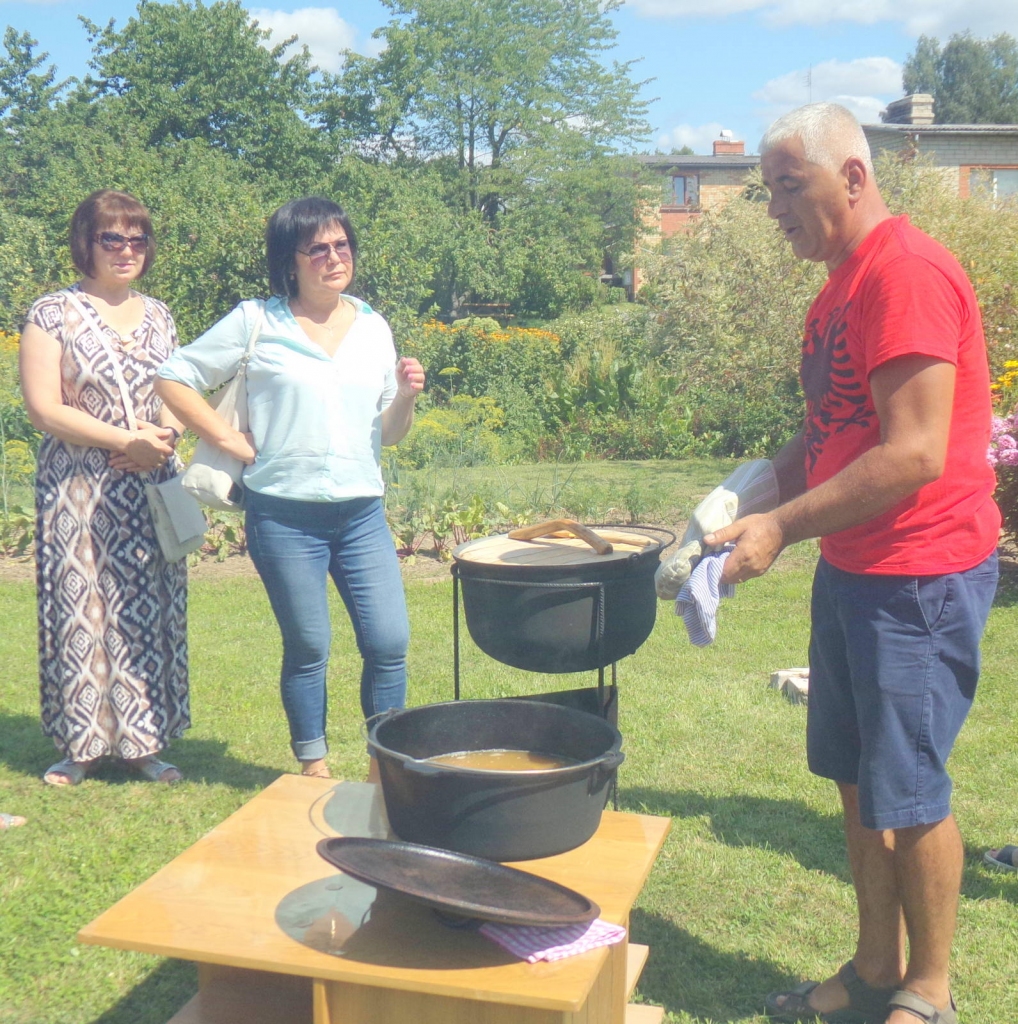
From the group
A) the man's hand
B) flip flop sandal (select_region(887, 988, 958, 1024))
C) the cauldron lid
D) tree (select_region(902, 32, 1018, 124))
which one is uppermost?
tree (select_region(902, 32, 1018, 124))

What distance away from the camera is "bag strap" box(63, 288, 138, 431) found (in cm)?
395

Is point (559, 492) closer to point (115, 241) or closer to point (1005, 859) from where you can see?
point (115, 241)

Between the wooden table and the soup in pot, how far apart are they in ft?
0.58

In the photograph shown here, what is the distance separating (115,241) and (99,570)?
1.17 metres

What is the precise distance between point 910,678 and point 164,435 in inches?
106

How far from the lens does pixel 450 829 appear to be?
7.20 ft

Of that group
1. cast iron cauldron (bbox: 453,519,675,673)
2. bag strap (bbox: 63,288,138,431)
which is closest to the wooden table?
cast iron cauldron (bbox: 453,519,675,673)

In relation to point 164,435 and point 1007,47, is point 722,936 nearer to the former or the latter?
point 164,435

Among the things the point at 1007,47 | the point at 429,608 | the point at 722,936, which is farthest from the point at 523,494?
the point at 1007,47

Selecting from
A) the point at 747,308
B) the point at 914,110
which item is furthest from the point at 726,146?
the point at 747,308

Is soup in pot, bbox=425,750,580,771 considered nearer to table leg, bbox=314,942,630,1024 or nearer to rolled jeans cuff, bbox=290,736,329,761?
table leg, bbox=314,942,630,1024

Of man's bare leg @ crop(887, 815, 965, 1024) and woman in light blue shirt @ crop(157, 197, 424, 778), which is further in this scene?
woman in light blue shirt @ crop(157, 197, 424, 778)

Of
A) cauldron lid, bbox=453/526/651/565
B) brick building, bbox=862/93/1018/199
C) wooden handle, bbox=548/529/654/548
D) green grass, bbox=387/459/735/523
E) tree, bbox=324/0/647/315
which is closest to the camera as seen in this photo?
cauldron lid, bbox=453/526/651/565

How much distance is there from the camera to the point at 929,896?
2.44 meters
